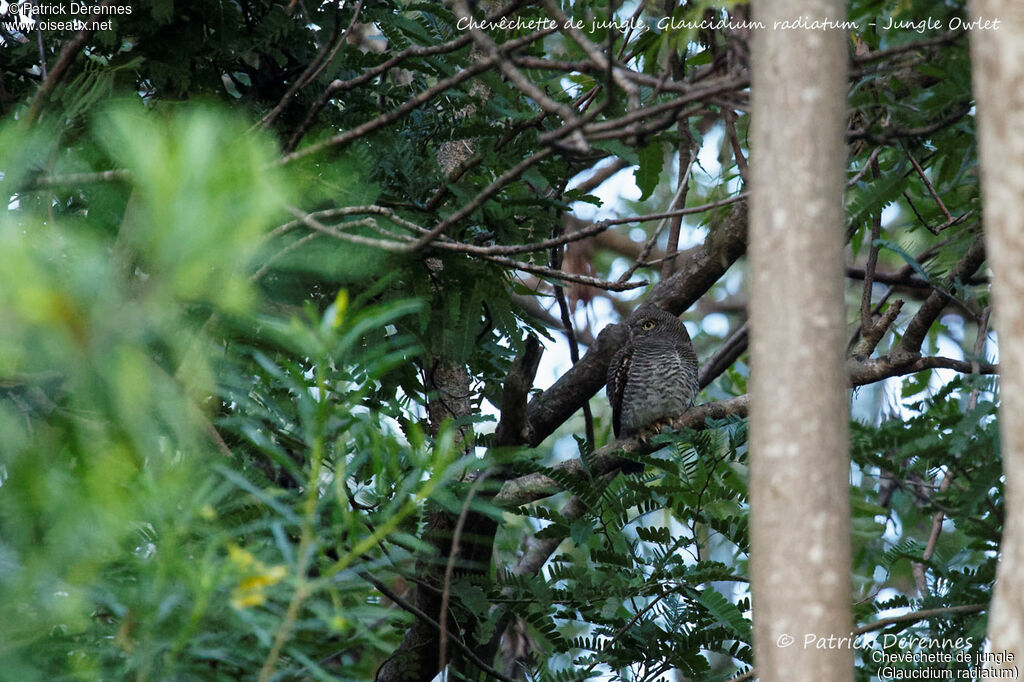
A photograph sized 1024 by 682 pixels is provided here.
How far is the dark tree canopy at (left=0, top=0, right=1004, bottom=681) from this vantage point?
1332 mm

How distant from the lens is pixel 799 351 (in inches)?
48.1

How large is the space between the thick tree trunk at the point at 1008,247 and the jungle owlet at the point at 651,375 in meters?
3.60

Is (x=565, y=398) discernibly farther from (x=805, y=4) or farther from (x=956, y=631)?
(x=805, y=4)

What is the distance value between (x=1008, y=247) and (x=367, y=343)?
184 centimetres

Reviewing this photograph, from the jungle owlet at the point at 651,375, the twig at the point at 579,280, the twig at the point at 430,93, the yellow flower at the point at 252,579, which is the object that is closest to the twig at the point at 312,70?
the twig at the point at 430,93

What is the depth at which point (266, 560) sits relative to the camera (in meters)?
1.47

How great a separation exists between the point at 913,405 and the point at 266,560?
1.68 meters

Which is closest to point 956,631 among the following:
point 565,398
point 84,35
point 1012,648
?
point 1012,648

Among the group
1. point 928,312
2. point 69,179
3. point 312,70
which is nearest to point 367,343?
point 312,70

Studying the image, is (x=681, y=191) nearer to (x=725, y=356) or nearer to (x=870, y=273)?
(x=870, y=273)

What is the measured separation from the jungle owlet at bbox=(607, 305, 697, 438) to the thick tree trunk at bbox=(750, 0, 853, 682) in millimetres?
3499

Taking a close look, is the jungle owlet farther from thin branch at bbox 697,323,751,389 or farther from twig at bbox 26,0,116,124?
twig at bbox 26,0,116,124

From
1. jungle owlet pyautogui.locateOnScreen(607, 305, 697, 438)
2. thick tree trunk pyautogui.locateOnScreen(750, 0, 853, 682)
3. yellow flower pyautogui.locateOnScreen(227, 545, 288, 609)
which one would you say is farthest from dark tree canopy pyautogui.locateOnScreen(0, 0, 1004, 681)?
jungle owlet pyautogui.locateOnScreen(607, 305, 697, 438)

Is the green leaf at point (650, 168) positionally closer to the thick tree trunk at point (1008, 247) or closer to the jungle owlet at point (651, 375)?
the jungle owlet at point (651, 375)
